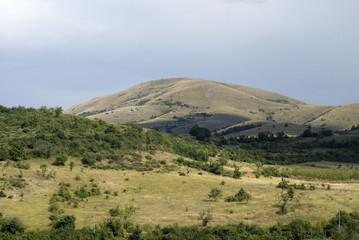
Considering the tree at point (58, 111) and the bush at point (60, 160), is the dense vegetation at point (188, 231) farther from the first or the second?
the tree at point (58, 111)

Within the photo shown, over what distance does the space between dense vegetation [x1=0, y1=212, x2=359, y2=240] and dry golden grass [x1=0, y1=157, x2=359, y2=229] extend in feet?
6.60

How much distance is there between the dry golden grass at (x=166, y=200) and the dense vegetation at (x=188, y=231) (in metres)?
2.01

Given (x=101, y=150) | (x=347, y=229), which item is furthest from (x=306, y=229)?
(x=101, y=150)

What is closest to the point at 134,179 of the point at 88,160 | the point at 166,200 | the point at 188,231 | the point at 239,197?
the point at 88,160

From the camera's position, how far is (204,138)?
414ft

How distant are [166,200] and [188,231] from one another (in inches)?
554

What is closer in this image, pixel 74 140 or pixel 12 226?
pixel 12 226

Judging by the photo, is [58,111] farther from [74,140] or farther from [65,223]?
[65,223]

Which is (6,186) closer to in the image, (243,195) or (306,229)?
(243,195)

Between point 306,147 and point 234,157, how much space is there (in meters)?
38.7

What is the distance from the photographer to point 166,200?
52688mm

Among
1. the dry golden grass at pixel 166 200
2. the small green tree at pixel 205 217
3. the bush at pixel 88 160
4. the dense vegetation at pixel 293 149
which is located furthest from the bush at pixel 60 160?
the dense vegetation at pixel 293 149

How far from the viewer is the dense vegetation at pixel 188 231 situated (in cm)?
3683

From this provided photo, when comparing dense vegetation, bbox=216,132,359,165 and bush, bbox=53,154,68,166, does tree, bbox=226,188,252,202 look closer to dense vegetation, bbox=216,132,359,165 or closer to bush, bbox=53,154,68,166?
bush, bbox=53,154,68,166
